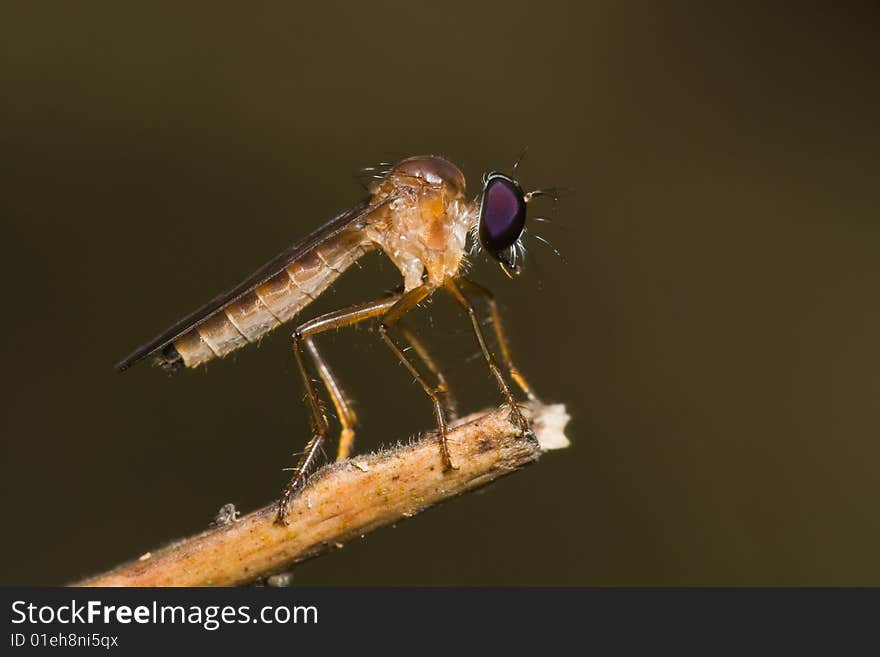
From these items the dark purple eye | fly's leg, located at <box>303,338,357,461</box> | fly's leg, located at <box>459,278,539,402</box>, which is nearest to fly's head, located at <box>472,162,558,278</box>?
the dark purple eye

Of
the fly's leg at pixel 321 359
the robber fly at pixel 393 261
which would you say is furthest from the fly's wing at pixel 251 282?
the fly's leg at pixel 321 359

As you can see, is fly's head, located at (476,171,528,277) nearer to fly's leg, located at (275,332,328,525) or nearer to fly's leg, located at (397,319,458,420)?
fly's leg, located at (397,319,458,420)

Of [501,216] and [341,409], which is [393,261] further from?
[341,409]

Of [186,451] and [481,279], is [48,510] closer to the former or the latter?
[186,451]

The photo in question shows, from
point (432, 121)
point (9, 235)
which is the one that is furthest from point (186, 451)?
A: point (432, 121)

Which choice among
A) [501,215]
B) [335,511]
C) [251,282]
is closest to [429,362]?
[501,215]

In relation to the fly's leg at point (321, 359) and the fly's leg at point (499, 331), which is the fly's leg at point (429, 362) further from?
the fly's leg at point (499, 331)
